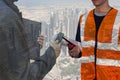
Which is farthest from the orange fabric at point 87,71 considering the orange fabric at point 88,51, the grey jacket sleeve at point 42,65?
the grey jacket sleeve at point 42,65

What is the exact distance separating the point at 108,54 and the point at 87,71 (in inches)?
12.2

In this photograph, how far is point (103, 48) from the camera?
4.05 m

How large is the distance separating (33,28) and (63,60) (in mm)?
42677

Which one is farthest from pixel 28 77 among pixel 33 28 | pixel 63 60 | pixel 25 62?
pixel 63 60

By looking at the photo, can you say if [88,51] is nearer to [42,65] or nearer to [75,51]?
[75,51]

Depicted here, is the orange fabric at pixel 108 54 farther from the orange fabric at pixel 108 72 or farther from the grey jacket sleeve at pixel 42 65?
the grey jacket sleeve at pixel 42 65

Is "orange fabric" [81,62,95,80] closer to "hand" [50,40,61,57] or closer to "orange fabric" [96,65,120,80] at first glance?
"orange fabric" [96,65,120,80]

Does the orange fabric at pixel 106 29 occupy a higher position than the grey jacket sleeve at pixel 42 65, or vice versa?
the grey jacket sleeve at pixel 42 65

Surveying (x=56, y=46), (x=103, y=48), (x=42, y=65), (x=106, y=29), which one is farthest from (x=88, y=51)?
(x=42, y=65)

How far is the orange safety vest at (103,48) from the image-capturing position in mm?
4000

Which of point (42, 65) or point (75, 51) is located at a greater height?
point (42, 65)

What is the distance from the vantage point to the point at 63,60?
46.4m

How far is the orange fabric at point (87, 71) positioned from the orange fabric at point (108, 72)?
89 mm

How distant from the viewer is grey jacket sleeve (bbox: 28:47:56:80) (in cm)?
240
